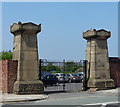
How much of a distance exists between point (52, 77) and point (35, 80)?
11.0 metres

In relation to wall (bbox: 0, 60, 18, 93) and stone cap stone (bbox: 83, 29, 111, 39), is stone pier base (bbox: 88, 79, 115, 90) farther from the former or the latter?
wall (bbox: 0, 60, 18, 93)

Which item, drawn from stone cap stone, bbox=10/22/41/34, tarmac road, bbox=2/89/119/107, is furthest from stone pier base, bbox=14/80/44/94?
stone cap stone, bbox=10/22/41/34

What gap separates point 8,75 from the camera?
17.6m

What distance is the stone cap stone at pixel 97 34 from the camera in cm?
2079

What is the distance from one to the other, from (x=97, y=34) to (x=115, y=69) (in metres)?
3.84

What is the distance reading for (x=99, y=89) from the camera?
2067cm

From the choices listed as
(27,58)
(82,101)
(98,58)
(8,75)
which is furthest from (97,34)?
(82,101)

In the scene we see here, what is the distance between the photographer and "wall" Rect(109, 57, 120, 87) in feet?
72.7

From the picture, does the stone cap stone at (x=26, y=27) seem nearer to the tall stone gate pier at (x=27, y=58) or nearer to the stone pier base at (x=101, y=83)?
the tall stone gate pier at (x=27, y=58)

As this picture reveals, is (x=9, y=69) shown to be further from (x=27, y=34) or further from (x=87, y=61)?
(x=87, y=61)

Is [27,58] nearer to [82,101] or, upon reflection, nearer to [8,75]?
[8,75]

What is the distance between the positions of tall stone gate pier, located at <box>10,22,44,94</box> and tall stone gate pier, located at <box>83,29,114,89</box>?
16.4 ft

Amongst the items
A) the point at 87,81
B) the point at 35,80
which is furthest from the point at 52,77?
the point at 35,80

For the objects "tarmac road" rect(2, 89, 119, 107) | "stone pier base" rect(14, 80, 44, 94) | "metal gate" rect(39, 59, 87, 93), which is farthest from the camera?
"metal gate" rect(39, 59, 87, 93)
